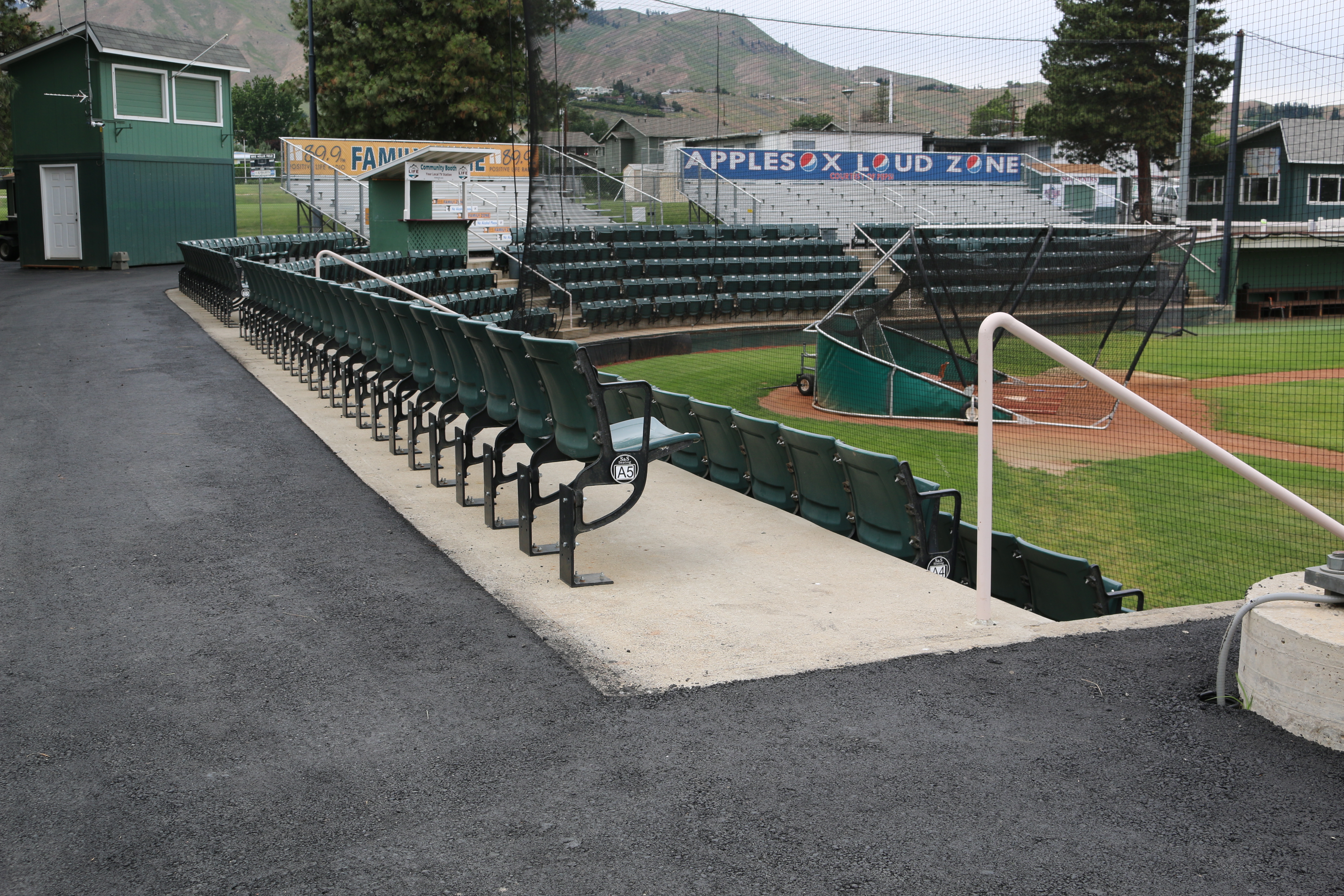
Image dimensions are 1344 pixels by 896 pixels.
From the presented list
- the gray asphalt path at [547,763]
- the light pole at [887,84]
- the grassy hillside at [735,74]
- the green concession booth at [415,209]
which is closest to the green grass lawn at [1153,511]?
the gray asphalt path at [547,763]

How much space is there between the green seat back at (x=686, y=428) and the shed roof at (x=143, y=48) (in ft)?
80.6

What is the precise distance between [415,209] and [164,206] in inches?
528

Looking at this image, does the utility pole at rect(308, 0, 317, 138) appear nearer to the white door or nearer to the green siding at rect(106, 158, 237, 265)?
the green siding at rect(106, 158, 237, 265)

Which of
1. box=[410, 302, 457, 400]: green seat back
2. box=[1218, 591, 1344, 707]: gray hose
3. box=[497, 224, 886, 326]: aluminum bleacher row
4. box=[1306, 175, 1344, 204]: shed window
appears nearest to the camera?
box=[1218, 591, 1344, 707]: gray hose

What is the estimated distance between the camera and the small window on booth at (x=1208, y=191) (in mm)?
42406

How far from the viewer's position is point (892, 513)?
591 cm

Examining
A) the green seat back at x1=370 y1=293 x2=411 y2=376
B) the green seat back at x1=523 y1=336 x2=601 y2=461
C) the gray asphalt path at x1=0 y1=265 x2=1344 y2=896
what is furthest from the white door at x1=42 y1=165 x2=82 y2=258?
the green seat back at x1=523 y1=336 x2=601 y2=461

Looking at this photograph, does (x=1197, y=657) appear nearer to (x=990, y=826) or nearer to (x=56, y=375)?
(x=990, y=826)

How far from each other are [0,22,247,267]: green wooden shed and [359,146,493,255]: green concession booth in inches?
472

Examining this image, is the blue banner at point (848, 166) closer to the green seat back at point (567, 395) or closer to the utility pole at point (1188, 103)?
the utility pole at point (1188, 103)

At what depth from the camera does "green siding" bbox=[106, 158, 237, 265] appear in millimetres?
29062

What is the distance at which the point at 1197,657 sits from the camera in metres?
4.02

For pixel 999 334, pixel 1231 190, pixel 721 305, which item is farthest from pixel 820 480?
pixel 1231 190

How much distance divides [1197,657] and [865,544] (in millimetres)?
2199
